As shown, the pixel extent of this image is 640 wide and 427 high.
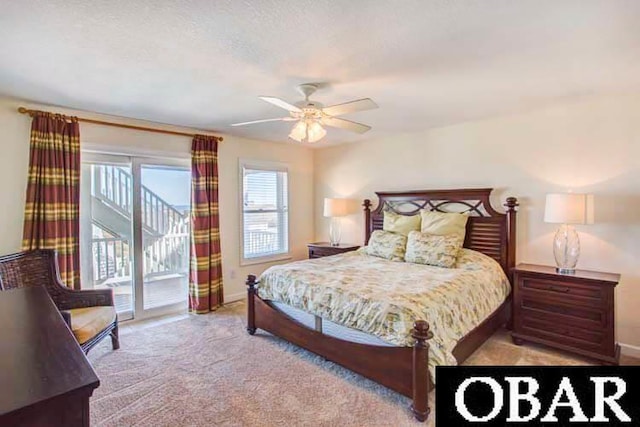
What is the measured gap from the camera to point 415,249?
12.3ft

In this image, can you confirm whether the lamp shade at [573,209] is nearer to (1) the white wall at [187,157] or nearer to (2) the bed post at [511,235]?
(2) the bed post at [511,235]

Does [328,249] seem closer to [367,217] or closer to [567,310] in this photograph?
[367,217]

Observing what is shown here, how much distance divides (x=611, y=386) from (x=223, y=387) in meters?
2.79

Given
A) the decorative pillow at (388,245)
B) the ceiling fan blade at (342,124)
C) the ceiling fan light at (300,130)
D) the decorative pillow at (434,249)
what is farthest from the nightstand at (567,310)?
the ceiling fan light at (300,130)

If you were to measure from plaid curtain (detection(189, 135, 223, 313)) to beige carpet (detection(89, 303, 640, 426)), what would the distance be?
2.27ft

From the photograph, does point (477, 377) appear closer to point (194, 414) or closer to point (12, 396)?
point (194, 414)

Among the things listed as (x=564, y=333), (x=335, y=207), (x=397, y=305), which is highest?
(x=335, y=207)

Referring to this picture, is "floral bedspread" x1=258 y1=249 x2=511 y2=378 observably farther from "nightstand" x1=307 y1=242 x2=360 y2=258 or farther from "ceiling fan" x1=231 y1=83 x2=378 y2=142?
"ceiling fan" x1=231 y1=83 x2=378 y2=142

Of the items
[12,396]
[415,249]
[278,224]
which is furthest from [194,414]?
[278,224]

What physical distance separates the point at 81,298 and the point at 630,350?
488 centimetres

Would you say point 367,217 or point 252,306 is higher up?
point 367,217

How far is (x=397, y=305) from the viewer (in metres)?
2.38

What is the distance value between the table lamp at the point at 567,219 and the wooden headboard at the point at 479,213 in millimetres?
448

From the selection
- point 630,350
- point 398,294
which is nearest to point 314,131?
point 398,294
